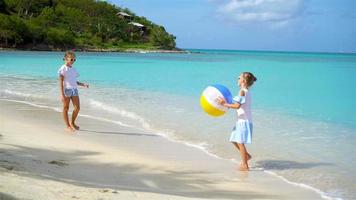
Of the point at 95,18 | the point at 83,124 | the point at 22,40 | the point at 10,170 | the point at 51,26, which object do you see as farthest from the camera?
the point at 95,18

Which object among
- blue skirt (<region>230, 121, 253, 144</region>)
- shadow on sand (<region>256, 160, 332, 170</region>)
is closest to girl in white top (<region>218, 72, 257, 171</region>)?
blue skirt (<region>230, 121, 253, 144</region>)

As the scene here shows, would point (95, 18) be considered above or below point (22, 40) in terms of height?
above

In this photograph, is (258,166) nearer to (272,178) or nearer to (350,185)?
(272,178)

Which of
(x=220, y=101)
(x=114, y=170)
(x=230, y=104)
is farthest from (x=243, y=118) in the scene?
(x=114, y=170)

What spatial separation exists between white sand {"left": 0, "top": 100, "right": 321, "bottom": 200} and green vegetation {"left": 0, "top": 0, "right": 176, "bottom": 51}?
76.5 metres

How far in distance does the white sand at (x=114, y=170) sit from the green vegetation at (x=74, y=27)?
3010 inches

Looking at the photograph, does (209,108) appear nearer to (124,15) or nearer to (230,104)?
(230,104)

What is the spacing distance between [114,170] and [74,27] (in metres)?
104

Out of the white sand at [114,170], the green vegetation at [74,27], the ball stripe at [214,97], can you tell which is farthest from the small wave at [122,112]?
the green vegetation at [74,27]

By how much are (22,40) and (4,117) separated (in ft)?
255

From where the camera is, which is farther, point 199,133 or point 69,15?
point 69,15

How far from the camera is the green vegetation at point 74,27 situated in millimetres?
86662

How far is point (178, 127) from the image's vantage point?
10.9 metres

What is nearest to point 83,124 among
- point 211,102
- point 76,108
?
point 76,108
